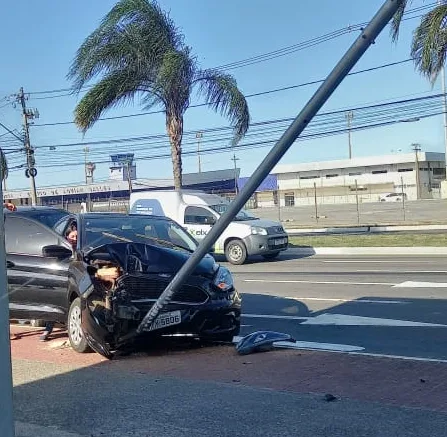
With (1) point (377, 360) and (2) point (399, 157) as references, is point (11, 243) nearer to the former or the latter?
(1) point (377, 360)

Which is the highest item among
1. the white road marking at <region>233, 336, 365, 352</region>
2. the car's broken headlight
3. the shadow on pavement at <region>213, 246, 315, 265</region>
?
the car's broken headlight

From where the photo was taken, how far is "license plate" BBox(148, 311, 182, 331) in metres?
7.24

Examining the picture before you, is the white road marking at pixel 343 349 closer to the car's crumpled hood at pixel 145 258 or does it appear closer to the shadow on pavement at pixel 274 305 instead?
the car's crumpled hood at pixel 145 258

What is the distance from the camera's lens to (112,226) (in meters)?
8.97

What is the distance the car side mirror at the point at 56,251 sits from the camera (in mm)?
8219

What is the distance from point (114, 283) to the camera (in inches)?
290

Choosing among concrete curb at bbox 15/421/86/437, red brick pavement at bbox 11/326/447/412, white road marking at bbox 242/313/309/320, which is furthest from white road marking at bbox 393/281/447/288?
concrete curb at bbox 15/421/86/437

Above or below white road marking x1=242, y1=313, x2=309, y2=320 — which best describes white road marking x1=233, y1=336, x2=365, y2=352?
above

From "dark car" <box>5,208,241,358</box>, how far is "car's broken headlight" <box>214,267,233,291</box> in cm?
1

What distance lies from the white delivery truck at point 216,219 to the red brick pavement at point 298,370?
12.7m

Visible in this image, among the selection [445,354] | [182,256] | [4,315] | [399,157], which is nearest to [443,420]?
[445,354]

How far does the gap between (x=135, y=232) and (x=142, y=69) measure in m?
16.0

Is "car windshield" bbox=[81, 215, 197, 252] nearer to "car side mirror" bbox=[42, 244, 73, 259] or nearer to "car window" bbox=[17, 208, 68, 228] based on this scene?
"car side mirror" bbox=[42, 244, 73, 259]

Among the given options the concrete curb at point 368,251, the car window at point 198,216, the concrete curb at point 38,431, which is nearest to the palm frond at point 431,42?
the concrete curb at point 368,251
